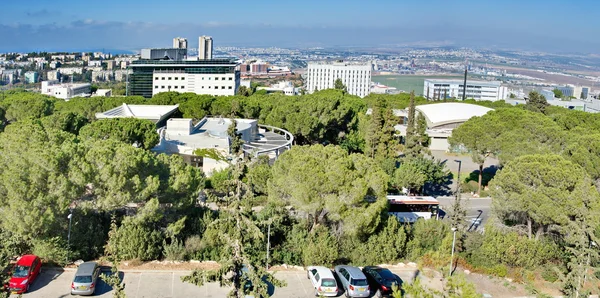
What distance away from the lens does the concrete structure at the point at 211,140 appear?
3122 cm

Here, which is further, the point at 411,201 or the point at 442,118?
the point at 442,118

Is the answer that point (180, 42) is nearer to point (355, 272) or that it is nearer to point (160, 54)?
point (160, 54)

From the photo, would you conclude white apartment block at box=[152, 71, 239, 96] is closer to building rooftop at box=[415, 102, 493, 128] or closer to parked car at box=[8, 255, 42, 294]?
building rooftop at box=[415, 102, 493, 128]

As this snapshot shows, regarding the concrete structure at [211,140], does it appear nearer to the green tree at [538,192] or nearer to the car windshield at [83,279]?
the green tree at [538,192]

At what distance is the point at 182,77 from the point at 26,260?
5996 centimetres

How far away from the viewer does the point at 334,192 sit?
19281 mm

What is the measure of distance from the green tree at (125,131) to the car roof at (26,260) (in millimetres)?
12832

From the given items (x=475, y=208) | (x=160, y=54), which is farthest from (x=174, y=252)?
(x=160, y=54)

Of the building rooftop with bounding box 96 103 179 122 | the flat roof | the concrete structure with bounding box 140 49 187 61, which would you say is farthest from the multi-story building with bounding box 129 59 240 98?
the flat roof

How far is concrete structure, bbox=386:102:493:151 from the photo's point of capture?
156 feet

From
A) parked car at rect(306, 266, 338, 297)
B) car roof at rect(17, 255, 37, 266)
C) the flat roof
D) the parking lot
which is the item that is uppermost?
the flat roof

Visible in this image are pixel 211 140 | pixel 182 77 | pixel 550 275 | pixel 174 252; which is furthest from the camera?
pixel 182 77

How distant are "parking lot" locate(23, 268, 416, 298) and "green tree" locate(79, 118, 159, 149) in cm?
1313

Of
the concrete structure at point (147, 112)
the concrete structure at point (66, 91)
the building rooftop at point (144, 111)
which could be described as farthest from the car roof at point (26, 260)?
the concrete structure at point (66, 91)
